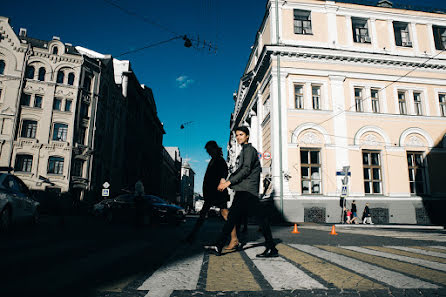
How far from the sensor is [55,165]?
1119 inches

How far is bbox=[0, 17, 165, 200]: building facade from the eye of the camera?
27.7 m

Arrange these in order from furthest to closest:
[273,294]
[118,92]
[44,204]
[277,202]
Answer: [118,92], [44,204], [277,202], [273,294]

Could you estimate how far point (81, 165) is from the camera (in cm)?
3019

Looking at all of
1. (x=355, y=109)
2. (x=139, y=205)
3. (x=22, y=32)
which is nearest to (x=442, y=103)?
(x=355, y=109)

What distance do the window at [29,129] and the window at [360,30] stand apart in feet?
103

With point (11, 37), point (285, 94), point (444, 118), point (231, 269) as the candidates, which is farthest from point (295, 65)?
point (11, 37)

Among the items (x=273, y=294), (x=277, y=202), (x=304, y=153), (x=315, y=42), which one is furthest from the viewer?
(x=315, y=42)

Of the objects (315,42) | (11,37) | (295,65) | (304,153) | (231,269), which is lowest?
(231,269)

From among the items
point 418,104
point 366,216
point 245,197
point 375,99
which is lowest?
point 366,216

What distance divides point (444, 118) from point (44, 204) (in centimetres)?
3570

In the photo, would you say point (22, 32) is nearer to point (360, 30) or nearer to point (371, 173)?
point (360, 30)

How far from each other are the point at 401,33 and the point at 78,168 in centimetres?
3354

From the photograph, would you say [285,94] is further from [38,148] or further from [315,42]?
[38,148]

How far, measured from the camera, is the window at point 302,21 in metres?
22.6
